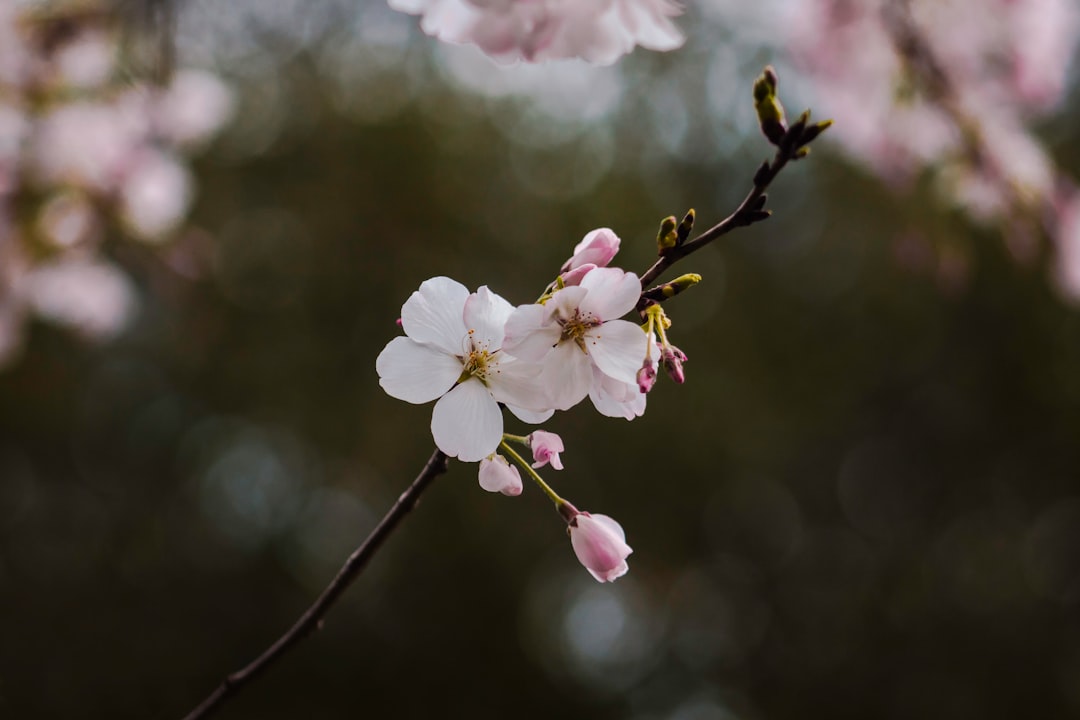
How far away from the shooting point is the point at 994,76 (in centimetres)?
180

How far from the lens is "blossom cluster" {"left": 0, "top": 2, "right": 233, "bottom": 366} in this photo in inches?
58.6

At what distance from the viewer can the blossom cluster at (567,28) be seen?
503 mm

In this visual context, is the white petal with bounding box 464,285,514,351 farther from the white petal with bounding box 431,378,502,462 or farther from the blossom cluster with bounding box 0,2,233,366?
the blossom cluster with bounding box 0,2,233,366

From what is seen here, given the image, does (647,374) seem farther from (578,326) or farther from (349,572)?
(349,572)

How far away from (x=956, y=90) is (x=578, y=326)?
1244 mm

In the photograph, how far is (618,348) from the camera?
51 cm

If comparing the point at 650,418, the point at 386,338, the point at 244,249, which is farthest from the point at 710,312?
the point at 244,249

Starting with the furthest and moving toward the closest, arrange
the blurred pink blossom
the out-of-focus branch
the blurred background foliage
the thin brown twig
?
the blurred background foliage, the blurred pink blossom, the out-of-focus branch, the thin brown twig

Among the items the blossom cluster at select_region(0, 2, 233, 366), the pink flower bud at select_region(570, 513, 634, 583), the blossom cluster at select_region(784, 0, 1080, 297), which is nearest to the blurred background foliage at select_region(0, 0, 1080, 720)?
the blossom cluster at select_region(784, 0, 1080, 297)

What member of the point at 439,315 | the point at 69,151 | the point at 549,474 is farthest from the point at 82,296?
the point at 549,474

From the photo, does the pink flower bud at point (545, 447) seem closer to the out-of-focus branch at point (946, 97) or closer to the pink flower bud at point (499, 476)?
the pink flower bud at point (499, 476)

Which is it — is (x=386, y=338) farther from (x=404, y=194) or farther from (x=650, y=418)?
(x=650, y=418)

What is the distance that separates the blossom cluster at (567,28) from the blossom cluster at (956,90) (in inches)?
41.7

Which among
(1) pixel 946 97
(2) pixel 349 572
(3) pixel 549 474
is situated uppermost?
(3) pixel 549 474
